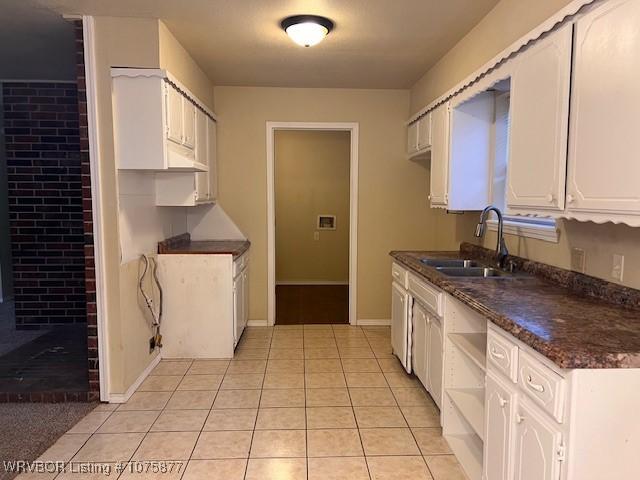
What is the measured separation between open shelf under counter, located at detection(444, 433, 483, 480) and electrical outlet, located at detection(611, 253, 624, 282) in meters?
1.11

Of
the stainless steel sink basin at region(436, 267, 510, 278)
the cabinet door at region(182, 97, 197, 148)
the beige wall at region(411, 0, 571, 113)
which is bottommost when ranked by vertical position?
the stainless steel sink basin at region(436, 267, 510, 278)

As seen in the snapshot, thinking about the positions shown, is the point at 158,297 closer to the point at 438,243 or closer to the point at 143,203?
the point at 143,203

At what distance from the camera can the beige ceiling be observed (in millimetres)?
2699

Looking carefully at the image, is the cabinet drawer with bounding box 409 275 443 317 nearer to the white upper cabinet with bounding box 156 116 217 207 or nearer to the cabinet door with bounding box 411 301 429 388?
the cabinet door with bounding box 411 301 429 388

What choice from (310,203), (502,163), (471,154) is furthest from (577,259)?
(310,203)

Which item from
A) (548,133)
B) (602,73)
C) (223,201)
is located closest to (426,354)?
(548,133)

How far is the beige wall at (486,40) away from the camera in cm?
225

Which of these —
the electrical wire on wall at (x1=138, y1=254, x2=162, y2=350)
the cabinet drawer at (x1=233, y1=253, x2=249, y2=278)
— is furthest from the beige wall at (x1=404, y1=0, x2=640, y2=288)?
the electrical wire on wall at (x1=138, y1=254, x2=162, y2=350)

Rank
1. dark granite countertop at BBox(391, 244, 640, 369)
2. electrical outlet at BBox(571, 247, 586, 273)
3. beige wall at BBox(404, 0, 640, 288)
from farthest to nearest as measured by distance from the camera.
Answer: electrical outlet at BBox(571, 247, 586, 273) → beige wall at BBox(404, 0, 640, 288) → dark granite countertop at BBox(391, 244, 640, 369)

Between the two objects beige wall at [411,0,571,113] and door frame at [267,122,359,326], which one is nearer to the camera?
→ beige wall at [411,0,571,113]

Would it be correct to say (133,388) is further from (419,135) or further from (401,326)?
(419,135)

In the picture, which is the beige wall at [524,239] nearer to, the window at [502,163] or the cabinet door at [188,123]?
the window at [502,163]

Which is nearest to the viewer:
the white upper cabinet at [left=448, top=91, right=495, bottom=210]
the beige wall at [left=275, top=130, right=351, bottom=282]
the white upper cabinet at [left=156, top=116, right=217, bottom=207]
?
the white upper cabinet at [left=448, top=91, right=495, bottom=210]

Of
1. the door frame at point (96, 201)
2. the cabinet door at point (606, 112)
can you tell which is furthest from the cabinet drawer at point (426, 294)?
the door frame at point (96, 201)
